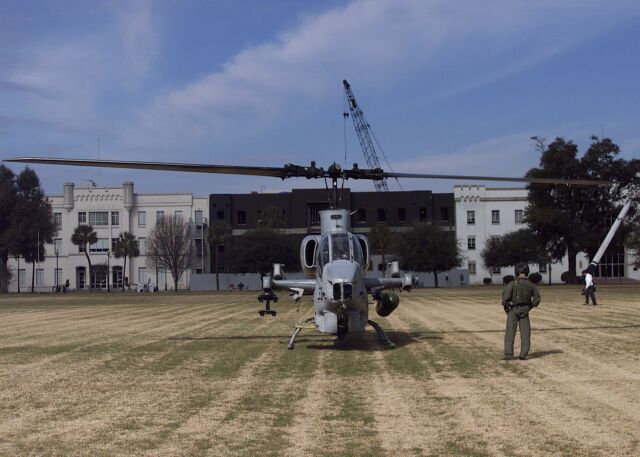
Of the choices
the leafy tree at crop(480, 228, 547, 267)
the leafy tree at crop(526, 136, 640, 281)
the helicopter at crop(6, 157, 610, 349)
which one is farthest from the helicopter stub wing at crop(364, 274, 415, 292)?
the leafy tree at crop(480, 228, 547, 267)

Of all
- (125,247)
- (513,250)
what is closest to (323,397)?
(513,250)

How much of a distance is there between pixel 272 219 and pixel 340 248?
94.7m

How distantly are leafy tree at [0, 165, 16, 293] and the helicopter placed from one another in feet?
336

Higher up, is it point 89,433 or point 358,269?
point 358,269

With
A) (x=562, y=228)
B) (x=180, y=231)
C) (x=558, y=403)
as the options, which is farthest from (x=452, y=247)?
(x=558, y=403)

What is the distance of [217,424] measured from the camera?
32.7 ft

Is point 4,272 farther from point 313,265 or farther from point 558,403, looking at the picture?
point 558,403

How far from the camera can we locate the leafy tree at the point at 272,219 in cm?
11238

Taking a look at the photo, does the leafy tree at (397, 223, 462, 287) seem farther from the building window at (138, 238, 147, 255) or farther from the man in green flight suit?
the man in green flight suit

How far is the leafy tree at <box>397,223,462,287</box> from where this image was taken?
96125 millimetres

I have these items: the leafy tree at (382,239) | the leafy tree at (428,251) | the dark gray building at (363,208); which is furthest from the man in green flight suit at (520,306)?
the dark gray building at (363,208)

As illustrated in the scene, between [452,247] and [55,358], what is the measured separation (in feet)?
274

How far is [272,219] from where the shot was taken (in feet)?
369

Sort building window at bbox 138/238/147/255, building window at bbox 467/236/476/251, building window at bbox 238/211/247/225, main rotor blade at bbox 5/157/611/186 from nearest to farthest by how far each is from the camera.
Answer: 1. main rotor blade at bbox 5/157/611/186
2. building window at bbox 467/236/476/251
3. building window at bbox 138/238/147/255
4. building window at bbox 238/211/247/225
